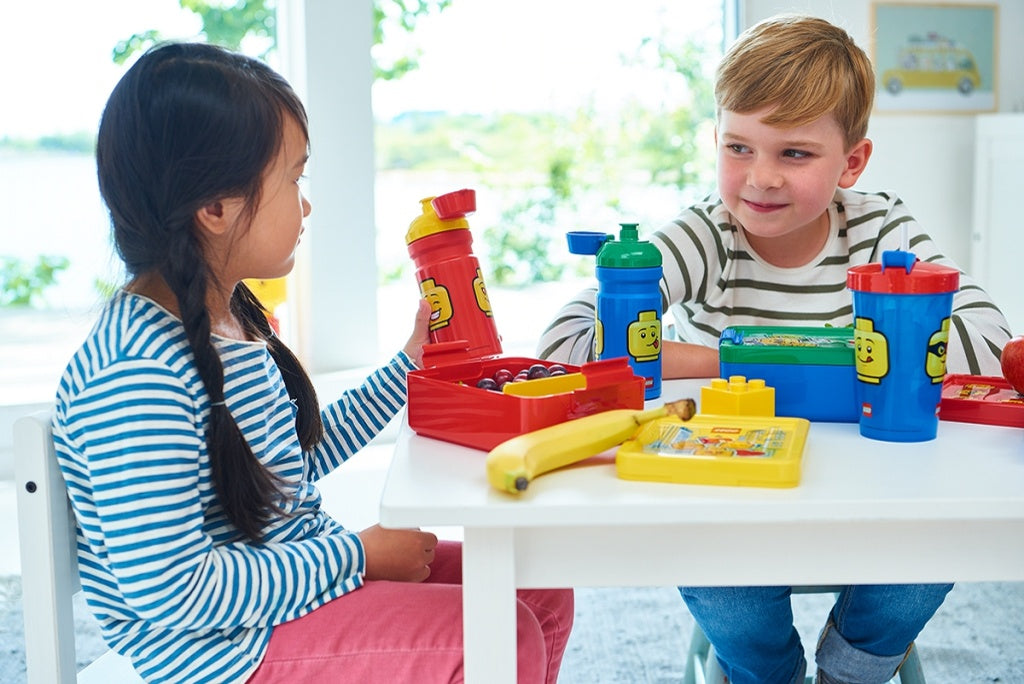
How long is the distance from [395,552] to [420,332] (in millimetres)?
316

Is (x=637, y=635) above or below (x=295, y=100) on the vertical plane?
below

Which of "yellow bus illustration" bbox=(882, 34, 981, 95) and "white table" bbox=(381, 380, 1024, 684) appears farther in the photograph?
"yellow bus illustration" bbox=(882, 34, 981, 95)

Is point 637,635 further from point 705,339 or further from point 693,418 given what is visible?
point 693,418

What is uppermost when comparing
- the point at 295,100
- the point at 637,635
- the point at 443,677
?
the point at 295,100

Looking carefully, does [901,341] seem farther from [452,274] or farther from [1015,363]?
[452,274]

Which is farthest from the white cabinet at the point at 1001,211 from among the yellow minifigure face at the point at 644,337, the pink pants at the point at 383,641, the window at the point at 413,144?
the pink pants at the point at 383,641

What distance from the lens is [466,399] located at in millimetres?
1000

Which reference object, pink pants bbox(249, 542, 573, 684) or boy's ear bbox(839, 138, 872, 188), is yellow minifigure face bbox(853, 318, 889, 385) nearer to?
pink pants bbox(249, 542, 573, 684)

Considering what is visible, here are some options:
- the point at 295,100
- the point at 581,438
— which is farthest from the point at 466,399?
the point at 295,100

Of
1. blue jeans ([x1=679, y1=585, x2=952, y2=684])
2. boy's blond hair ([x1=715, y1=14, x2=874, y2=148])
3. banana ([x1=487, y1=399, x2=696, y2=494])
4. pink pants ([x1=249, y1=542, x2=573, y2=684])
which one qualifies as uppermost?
boy's blond hair ([x1=715, y1=14, x2=874, y2=148])

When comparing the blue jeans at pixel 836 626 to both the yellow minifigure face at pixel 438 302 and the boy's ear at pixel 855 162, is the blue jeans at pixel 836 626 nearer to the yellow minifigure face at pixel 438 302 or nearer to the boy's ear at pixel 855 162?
the yellow minifigure face at pixel 438 302

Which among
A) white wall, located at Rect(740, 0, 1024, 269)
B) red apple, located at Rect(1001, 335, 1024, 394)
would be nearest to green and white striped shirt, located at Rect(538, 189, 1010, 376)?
red apple, located at Rect(1001, 335, 1024, 394)

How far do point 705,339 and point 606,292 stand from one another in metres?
0.41

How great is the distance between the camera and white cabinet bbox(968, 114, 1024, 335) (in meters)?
3.22
